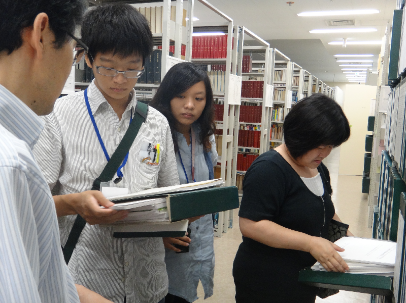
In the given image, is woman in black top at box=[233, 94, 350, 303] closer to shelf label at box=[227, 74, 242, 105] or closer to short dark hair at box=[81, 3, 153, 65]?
short dark hair at box=[81, 3, 153, 65]

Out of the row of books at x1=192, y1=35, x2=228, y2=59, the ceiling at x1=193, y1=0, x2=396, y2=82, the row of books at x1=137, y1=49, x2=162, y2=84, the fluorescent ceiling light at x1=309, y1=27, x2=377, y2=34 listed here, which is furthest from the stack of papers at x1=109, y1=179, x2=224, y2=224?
the fluorescent ceiling light at x1=309, y1=27, x2=377, y2=34

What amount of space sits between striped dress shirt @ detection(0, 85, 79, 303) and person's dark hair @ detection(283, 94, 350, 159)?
111 cm

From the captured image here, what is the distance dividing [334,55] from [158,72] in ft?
37.6

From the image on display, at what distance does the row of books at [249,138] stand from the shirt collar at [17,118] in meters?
5.49

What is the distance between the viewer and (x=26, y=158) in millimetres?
387

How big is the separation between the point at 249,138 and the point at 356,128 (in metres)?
4.17

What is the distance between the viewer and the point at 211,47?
466 cm

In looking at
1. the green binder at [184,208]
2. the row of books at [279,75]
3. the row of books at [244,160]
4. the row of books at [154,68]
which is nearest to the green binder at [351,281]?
the green binder at [184,208]

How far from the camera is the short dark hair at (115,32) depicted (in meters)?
1.16

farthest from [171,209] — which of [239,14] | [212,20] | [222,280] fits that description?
[212,20]

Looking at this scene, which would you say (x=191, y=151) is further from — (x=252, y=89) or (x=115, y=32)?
(x=252, y=89)

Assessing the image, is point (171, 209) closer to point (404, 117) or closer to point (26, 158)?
point (26, 158)

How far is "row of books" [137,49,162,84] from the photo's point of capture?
3428 mm

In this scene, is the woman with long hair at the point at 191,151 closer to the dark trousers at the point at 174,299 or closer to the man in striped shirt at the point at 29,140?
the dark trousers at the point at 174,299
